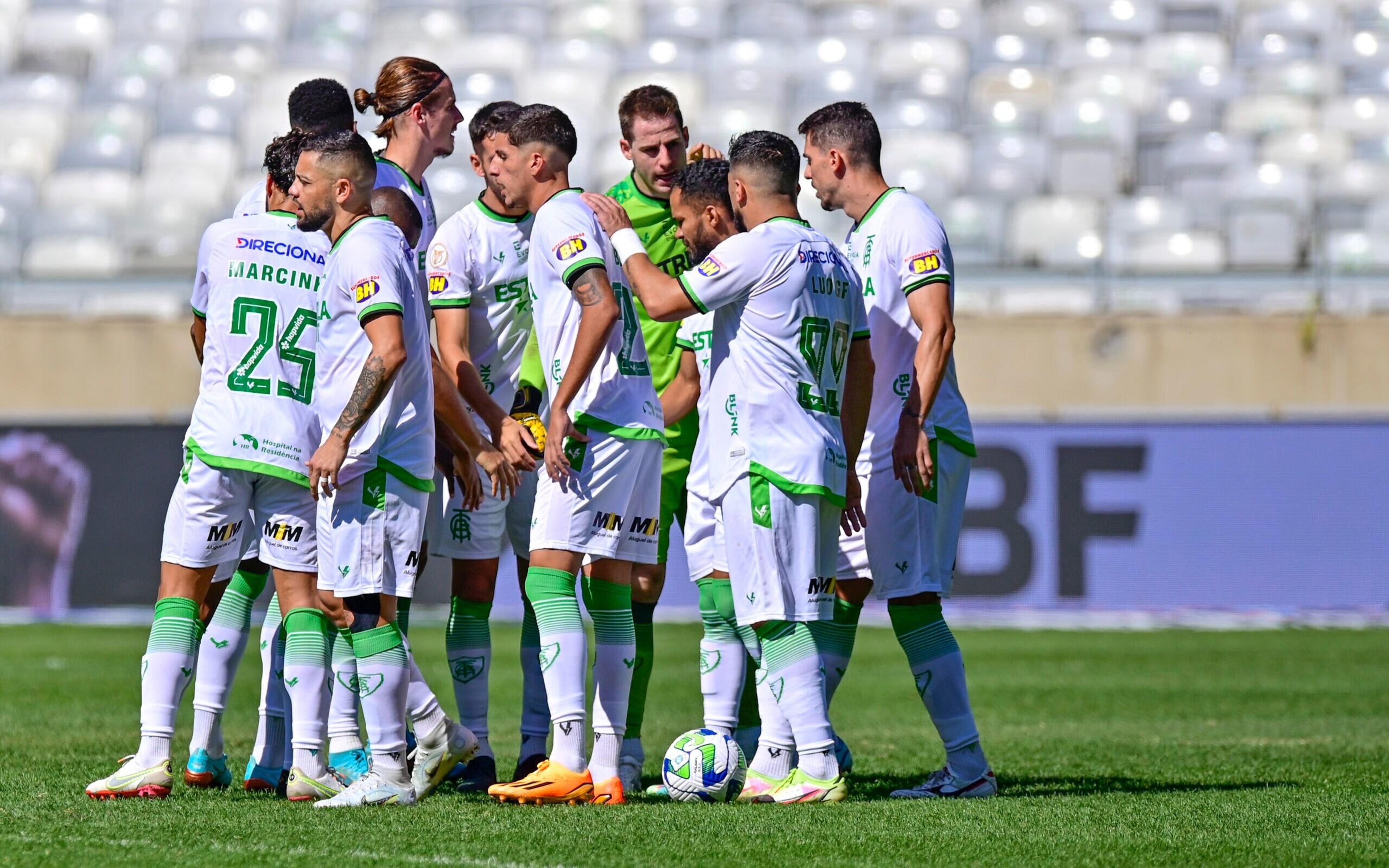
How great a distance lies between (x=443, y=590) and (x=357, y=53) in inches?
375

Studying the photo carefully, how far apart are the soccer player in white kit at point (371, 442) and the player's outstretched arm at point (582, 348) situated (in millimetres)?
435

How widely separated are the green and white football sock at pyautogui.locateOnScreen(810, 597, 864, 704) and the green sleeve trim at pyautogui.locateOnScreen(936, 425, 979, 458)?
70 cm

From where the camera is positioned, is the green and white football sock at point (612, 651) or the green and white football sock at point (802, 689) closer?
the green and white football sock at point (802, 689)

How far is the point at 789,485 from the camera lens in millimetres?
5805

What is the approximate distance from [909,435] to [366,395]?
6.17 feet

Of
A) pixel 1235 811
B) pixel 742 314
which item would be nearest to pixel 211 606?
pixel 742 314

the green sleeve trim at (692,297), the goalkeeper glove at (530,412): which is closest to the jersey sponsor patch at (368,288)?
the goalkeeper glove at (530,412)

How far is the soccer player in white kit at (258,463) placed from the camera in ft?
19.7

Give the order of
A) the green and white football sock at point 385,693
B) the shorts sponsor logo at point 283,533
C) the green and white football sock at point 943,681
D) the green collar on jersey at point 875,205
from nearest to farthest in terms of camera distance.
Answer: the green and white football sock at point 385,693 < the shorts sponsor logo at point 283,533 < the green and white football sock at point 943,681 < the green collar on jersey at point 875,205

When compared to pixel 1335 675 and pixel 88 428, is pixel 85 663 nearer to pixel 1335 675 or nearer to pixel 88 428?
pixel 88 428

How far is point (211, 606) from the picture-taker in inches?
263

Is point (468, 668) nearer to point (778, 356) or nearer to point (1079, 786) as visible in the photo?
point (778, 356)

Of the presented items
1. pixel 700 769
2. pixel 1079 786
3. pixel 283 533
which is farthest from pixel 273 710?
pixel 1079 786

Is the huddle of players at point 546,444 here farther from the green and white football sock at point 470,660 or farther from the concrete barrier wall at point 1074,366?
the concrete barrier wall at point 1074,366
